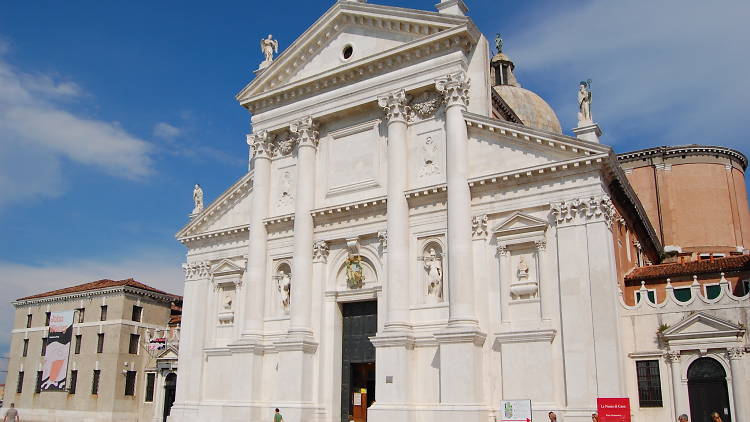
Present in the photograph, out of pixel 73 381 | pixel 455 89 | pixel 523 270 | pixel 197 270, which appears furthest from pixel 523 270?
pixel 73 381

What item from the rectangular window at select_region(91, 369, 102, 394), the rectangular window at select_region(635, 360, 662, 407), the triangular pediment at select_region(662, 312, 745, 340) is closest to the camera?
the triangular pediment at select_region(662, 312, 745, 340)

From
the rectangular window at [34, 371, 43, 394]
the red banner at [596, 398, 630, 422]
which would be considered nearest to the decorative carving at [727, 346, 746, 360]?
the red banner at [596, 398, 630, 422]

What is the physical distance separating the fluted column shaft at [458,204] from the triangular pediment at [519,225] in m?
1.04

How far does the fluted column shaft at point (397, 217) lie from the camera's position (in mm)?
22781

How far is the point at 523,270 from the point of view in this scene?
70.1 ft

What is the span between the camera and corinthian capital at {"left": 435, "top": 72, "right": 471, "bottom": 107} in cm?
2336

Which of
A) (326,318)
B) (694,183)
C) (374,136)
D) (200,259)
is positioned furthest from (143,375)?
(694,183)

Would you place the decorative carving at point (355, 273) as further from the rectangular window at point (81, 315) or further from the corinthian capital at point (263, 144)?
the rectangular window at point (81, 315)

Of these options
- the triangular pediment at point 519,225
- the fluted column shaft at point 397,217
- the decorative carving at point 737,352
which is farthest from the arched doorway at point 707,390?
the fluted column shaft at point 397,217

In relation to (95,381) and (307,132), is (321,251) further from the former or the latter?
(95,381)

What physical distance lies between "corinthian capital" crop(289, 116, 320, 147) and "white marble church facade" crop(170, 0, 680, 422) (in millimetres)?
91

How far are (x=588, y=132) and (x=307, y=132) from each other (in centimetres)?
1078

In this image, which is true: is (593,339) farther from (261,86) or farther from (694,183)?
(694,183)

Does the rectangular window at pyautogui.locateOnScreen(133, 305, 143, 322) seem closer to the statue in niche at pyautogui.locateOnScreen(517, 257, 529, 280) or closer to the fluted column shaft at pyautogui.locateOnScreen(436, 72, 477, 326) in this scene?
the fluted column shaft at pyautogui.locateOnScreen(436, 72, 477, 326)
